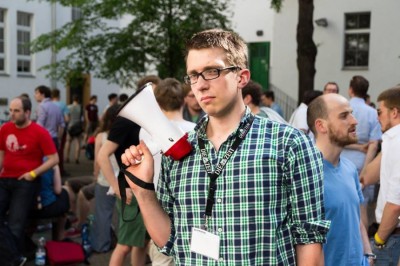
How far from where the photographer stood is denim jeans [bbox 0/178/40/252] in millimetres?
5738

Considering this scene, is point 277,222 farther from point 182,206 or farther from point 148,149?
point 148,149

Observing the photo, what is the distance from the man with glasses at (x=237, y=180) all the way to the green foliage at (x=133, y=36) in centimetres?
1154

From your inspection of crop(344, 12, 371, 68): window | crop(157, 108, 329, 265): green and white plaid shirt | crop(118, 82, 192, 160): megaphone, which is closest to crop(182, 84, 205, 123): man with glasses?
crop(118, 82, 192, 160): megaphone

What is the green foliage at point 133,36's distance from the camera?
44.4ft

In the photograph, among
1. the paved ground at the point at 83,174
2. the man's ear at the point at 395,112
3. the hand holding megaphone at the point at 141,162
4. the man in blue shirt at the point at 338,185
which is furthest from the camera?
the paved ground at the point at 83,174

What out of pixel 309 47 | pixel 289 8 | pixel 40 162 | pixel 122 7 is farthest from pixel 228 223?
pixel 289 8

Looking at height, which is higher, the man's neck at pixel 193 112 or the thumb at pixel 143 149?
the man's neck at pixel 193 112

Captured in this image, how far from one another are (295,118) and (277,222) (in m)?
4.99

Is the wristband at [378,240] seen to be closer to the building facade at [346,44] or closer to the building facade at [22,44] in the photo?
the building facade at [346,44]

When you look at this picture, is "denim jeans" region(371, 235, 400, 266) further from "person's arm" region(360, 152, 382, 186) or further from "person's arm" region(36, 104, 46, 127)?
"person's arm" region(36, 104, 46, 127)

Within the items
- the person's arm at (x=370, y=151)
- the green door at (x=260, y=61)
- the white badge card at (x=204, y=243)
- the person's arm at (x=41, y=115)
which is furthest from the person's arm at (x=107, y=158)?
the green door at (x=260, y=61)

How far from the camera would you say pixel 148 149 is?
207 centimetres

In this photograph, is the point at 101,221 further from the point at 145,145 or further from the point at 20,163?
the point at 145,145

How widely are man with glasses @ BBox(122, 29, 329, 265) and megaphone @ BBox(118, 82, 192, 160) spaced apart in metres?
0.07
